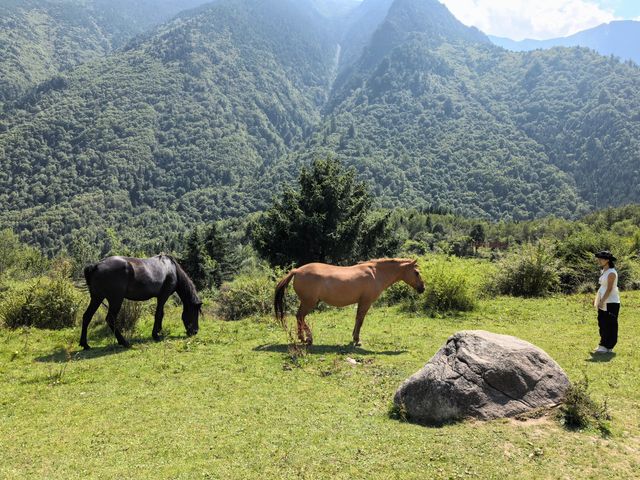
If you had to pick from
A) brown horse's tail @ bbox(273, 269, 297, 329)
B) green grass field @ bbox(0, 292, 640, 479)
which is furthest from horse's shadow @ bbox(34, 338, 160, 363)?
brown horse's tail @ bbox(273, 269, 297, 329)

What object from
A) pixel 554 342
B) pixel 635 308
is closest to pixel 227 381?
pixel 554 342

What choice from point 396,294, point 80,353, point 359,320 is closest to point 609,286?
point 359,320

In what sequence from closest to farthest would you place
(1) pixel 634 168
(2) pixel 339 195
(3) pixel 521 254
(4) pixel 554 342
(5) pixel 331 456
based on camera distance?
1. (5) pixel 331 456
2. (4) pixel 554 342
3. (3) pixel 521 254
4. (2) pixel 339 195
5. (1) pixel 634 168

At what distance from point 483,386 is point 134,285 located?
332 inches

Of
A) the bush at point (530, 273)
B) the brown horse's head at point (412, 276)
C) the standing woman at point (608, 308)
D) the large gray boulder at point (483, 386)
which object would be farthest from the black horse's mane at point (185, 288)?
the bush at point (530, 273)

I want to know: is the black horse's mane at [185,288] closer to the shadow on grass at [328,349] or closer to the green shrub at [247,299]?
the shadow on grass at [328,349]

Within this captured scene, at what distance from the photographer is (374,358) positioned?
9492 mm

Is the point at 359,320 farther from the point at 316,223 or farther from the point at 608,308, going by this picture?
the point at 316,223

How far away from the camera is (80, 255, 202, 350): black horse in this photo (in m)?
10.6

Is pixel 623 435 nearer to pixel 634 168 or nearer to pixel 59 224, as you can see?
pixel 59 224

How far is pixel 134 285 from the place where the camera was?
1098cm

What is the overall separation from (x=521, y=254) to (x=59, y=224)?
189025 mm

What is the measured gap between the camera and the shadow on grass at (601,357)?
898 cm

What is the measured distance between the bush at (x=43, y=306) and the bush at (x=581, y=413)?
41.5 ft
